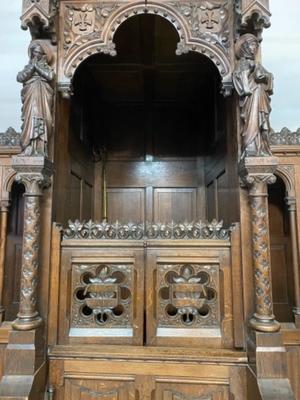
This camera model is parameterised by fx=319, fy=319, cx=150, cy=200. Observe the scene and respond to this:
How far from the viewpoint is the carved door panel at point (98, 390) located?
1.55 m

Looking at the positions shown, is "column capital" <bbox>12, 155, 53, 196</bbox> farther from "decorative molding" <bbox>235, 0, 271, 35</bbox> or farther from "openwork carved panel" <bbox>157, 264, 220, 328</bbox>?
"decorative molding" <bbox>235, 0, 271, 35</bbox>

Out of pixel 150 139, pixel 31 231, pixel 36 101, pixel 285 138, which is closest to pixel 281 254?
pixel 285 138

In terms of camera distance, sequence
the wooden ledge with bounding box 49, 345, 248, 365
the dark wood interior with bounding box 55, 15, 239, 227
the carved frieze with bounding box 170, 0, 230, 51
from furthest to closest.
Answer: the dark wood interior with bounding box 55, 15, 239, 227 → the carved frieze with bounding box 170, 0, 230, 51 → the wooden ledge with bounding box 49, 345, 248, 365

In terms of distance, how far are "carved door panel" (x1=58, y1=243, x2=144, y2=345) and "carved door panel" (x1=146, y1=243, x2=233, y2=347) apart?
0.07m

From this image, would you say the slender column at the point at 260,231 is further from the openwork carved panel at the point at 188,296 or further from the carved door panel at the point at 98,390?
the carved door panel at the point at 98,390

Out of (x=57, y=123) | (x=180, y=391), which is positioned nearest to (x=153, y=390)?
(x=180, y=391)

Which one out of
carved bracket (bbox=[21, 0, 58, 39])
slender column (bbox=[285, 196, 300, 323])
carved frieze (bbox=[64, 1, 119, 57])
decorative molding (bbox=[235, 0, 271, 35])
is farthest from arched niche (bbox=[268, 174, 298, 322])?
carved bracket (bbox=[21, 0, 58, 39])

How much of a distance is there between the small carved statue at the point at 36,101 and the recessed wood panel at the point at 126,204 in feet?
4.53

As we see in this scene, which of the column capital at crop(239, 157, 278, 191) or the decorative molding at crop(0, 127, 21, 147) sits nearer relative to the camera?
the column capital at crop(239, 157, 278, 191)

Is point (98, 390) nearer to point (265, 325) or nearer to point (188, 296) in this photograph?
point (188, 296)

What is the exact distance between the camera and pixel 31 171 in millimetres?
1541

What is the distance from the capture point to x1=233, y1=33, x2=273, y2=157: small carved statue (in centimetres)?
153

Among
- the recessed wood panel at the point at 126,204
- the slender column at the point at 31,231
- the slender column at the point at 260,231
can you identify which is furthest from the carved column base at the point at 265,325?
the recessed wood panel at the point at 126,204

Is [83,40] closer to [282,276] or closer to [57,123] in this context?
[57,123]
